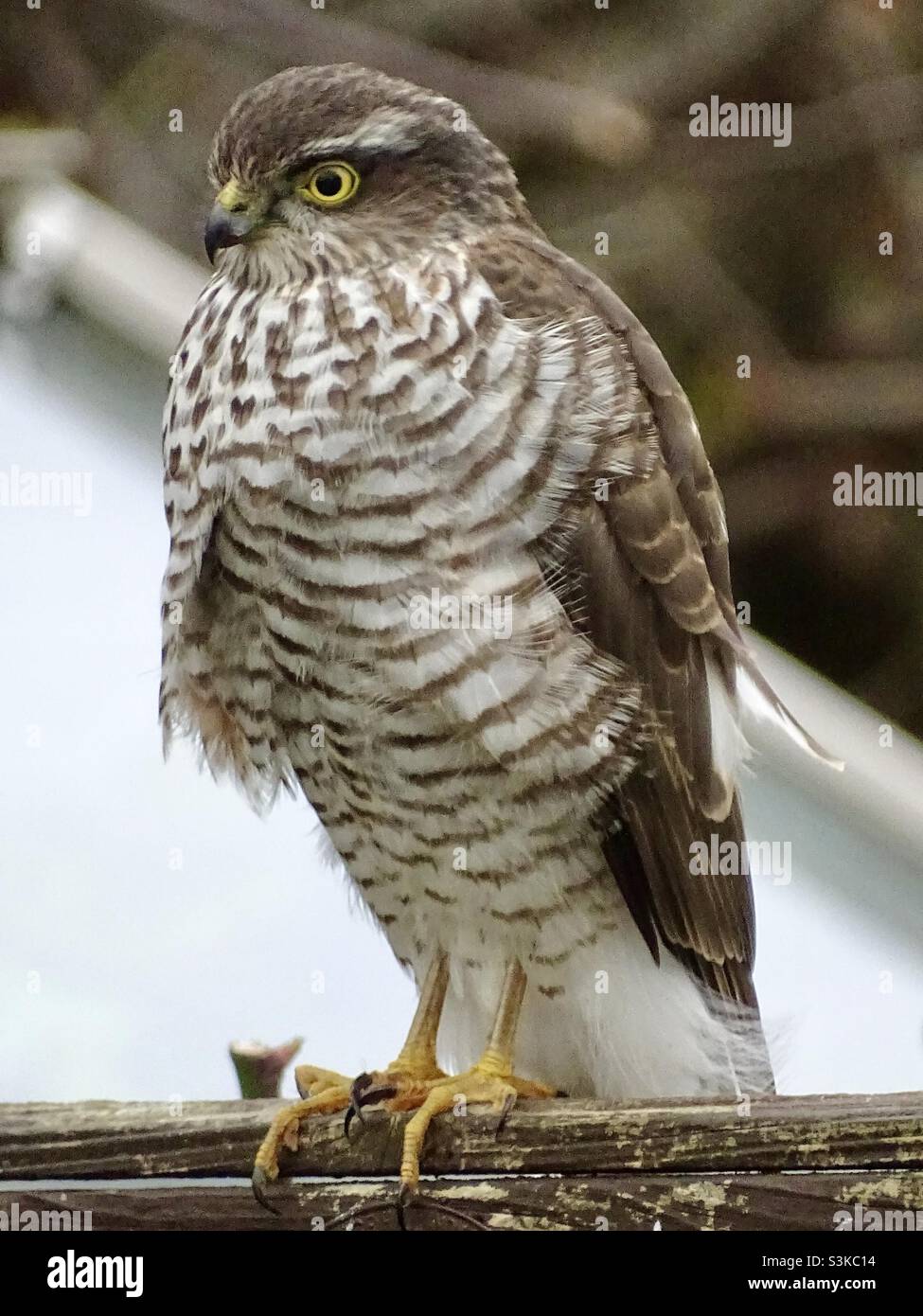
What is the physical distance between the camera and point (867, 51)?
2379 mm

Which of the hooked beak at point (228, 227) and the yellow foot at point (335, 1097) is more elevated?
the hooked beak at point (228, 227)

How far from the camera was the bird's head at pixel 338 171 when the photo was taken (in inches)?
51.2

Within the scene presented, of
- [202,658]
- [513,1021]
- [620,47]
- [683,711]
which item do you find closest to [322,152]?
[202,658]

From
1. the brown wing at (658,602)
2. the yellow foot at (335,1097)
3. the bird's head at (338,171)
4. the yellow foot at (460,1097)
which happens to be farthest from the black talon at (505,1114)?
the bird's head at (338,171)

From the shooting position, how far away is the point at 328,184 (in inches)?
53.1

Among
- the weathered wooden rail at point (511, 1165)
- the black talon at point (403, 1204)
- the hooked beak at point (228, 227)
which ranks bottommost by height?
the black talon at point (403, 1204)

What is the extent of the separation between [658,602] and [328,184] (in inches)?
18.1

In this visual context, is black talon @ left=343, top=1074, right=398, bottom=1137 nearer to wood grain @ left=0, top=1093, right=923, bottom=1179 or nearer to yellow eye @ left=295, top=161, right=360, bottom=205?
wood grain @ left=0, top=1093, right=923, bottom=1179

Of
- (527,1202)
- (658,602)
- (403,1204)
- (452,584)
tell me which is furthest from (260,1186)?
(658,602)

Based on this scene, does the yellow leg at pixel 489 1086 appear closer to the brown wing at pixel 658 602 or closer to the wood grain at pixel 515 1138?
the wood grain at pixel 515 1138

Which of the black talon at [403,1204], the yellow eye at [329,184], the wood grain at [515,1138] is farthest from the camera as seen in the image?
the yellow eye at [329,184]

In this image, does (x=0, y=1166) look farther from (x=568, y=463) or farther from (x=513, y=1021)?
(x=568, y=463)

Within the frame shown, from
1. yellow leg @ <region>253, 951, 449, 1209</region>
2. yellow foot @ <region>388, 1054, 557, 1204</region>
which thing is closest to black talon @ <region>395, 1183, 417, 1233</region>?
yellow foot @ <region>388, 1054, 557, 1204</region>

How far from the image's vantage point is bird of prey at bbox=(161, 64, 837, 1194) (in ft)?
4.31
